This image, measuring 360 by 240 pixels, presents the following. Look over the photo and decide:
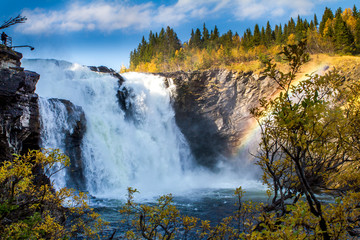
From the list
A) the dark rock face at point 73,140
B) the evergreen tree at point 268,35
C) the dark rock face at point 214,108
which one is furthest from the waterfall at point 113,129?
the evergreen tree at point 268,35

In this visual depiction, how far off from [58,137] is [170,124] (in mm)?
16544

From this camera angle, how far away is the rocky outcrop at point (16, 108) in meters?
14.5

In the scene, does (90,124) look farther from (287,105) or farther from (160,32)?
(160,32)

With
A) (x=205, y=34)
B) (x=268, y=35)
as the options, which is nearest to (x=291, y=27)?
(x=268, y=35)

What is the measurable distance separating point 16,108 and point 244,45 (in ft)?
173

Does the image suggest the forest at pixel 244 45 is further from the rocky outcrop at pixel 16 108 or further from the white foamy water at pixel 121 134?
the rocky outcrop at pixel 16 108

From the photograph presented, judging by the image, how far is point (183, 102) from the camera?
34.4 metres

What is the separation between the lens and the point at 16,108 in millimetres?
15258

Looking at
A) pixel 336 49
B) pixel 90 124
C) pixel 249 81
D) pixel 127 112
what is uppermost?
pixel 336 49

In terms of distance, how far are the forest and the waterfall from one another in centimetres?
1600

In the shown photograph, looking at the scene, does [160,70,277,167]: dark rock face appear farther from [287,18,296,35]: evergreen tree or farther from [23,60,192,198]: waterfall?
[287,18,296,35]: evergreen tree

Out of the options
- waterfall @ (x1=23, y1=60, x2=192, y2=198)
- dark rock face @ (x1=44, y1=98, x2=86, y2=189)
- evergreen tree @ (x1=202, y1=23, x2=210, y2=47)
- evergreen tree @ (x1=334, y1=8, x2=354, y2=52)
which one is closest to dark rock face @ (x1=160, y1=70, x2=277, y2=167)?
waterfall @ (x1=23, y1=60, x2=192, y2=198)

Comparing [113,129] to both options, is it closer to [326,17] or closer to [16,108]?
[16,108]

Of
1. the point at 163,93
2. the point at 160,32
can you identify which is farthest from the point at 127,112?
the point at 160,32
